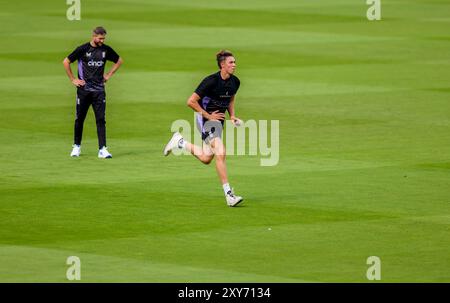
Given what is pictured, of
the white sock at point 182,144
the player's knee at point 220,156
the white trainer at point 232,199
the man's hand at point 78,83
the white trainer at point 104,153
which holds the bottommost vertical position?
the white trainer at point 232,199

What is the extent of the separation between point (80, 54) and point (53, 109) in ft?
17.9

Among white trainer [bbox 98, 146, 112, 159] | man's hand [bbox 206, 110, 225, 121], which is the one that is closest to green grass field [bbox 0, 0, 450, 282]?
white trainer [bbox 98, 146, 112, 159]

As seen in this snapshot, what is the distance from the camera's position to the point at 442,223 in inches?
696

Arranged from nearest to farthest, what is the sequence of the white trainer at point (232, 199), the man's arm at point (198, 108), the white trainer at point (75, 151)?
the white trainer at point (232, 199), the man's arm at point (198, 108), the white trainer at point (75, 151)

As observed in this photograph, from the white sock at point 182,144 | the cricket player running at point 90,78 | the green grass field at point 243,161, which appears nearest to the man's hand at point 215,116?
the white sock at point 182,144

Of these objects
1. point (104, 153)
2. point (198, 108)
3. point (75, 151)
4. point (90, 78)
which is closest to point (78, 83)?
point (90, 78)

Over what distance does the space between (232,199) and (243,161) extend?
4.35 metres

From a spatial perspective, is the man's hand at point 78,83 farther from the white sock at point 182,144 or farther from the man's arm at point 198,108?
the man's arm at point 198,108

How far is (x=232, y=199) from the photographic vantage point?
736 inches

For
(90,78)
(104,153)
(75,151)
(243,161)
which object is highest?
(90,78)

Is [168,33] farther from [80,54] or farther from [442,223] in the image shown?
[442,223]

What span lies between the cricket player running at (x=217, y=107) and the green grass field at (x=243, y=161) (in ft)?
2.03

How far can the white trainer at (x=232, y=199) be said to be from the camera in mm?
18672

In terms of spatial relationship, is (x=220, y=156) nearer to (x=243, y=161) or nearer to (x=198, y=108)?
(x=198, y=108)
